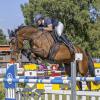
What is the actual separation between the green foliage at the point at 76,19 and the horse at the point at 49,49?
85.8 ft

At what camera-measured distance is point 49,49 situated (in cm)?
1121

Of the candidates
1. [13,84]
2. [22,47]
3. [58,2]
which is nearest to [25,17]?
[58,2]

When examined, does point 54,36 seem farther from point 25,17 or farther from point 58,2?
point 25,17

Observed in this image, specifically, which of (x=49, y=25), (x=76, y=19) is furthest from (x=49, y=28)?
(x=76, y=19)

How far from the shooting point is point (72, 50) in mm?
11219

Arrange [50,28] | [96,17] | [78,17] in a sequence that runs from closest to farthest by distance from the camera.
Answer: [50,28]
[78,17]
[96,17]

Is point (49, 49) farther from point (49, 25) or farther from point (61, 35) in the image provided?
point (49, 25)

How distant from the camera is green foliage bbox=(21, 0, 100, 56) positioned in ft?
124

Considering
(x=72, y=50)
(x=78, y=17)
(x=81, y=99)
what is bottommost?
(x=81, y=99)

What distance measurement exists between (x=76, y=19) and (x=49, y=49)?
88.2 feet

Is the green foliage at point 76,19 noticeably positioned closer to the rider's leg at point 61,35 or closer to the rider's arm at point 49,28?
the rider's leg at point 61,35

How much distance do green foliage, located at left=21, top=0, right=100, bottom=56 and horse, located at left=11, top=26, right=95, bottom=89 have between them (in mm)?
26141

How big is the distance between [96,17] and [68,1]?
3.49 metres

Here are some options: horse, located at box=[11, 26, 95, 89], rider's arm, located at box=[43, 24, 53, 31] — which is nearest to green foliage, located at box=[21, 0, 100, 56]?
horse, located at box=[11, 26, 95, 89]
